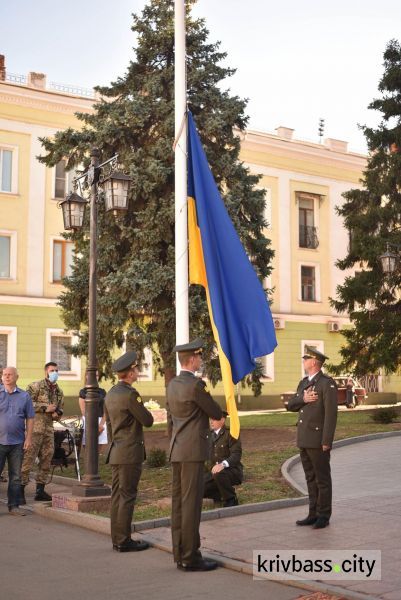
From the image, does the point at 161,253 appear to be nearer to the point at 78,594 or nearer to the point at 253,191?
the point at 253,191

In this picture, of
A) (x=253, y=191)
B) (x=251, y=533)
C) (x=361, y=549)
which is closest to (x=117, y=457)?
(x=251, y=533)

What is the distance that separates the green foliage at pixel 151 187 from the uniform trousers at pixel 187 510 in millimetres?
11238

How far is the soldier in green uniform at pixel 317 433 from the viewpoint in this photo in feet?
A: 29.7

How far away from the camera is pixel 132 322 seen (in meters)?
19.6

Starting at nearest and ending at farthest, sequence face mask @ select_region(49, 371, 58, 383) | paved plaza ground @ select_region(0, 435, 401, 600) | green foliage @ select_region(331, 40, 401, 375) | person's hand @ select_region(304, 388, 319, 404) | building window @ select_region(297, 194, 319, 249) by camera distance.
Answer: paved plaza ground @ select_region(0, 435, 401, 600) → person's hand @ select_region(304, 388, 319, 404) → face mask @ select_region(49, 371, 58, 383) → green foliage @ select_region(331, 40, 401, 375) → building window @ select_region(297, 194, 319, 249)

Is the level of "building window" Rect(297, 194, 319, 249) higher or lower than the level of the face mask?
higher

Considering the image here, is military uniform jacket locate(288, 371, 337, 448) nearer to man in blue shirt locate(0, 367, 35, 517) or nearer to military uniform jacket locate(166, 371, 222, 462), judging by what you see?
military uniform jacket locate(166, 371, 222, 462)

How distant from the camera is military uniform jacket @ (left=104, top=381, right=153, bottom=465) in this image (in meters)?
8.38

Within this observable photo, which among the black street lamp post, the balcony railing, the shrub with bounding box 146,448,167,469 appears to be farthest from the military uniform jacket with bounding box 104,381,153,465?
the balcony railing

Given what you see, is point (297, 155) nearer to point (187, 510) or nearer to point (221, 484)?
point (221, 484)

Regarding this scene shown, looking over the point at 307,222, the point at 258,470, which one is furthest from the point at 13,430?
the point at 307,222

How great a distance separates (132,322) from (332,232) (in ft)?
79.4

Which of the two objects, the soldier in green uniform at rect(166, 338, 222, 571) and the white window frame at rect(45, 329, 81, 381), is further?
the white window frame at rect(45, 329, 81, 381)

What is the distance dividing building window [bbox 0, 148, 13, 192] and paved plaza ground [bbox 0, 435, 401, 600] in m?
23.0
